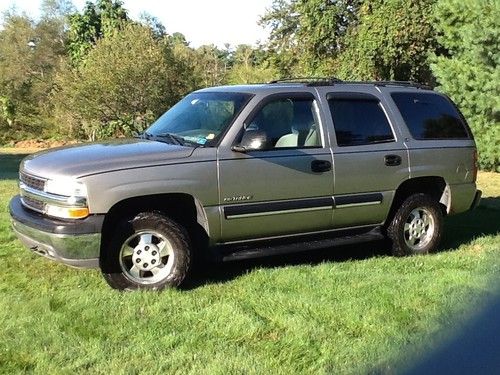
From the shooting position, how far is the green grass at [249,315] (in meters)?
4.12

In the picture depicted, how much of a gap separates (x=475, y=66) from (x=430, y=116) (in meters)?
11.8

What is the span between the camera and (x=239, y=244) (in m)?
5.96

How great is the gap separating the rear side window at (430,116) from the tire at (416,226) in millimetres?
749

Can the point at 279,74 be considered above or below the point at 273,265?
above

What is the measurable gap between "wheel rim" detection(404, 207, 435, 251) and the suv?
2 cm

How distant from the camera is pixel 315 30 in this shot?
84.3 feet

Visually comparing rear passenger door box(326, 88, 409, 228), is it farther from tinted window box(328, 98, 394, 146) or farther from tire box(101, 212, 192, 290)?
tire box(101, 212, 192, 290)

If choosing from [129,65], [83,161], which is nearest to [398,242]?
[83,161]

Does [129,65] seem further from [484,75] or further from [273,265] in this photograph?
[273,265]

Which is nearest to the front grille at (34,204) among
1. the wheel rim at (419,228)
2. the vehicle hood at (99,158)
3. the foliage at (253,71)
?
the vehicle hood at (99,158)

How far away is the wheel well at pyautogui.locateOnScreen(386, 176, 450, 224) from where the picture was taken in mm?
7059

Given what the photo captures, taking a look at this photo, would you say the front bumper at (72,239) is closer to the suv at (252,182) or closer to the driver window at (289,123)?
the suv at (252,182)

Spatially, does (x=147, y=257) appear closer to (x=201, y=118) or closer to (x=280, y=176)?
(x=280, y=176)

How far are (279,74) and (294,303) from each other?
1039 inches
